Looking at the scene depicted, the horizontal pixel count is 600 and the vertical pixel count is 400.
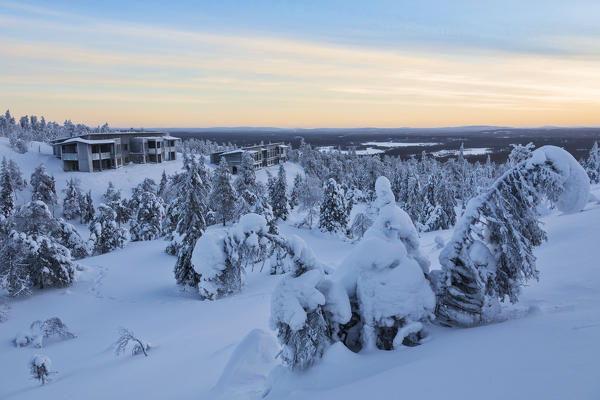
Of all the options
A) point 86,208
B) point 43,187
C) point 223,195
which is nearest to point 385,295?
point 223,195

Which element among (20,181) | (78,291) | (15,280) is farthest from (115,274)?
(20,181)

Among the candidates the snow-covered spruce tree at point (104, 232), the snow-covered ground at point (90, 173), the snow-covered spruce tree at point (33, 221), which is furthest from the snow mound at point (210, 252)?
the snow-covered ground at point (90, 173)

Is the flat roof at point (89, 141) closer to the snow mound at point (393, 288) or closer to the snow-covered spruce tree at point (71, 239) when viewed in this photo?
the snow-covered spruce tree at point (71, 239)

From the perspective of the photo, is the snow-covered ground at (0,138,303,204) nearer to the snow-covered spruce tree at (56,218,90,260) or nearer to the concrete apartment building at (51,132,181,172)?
the concrete apartment building at (51,132,181,172)

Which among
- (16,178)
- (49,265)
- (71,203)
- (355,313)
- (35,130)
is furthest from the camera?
(35,130)

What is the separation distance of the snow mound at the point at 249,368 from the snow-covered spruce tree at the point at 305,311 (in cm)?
140

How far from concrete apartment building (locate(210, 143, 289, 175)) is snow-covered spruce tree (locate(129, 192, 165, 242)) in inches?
1217

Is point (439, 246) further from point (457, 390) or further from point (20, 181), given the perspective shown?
point (20, 181)

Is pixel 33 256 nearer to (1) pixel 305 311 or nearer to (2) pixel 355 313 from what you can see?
(1) pixel 305 311

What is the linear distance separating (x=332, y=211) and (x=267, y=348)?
30393 millimetres

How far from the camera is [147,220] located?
43781 millimetres

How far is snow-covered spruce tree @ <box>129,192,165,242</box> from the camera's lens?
43156 mm

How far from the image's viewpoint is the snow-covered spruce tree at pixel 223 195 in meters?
38.0

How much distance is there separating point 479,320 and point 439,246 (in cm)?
1482
